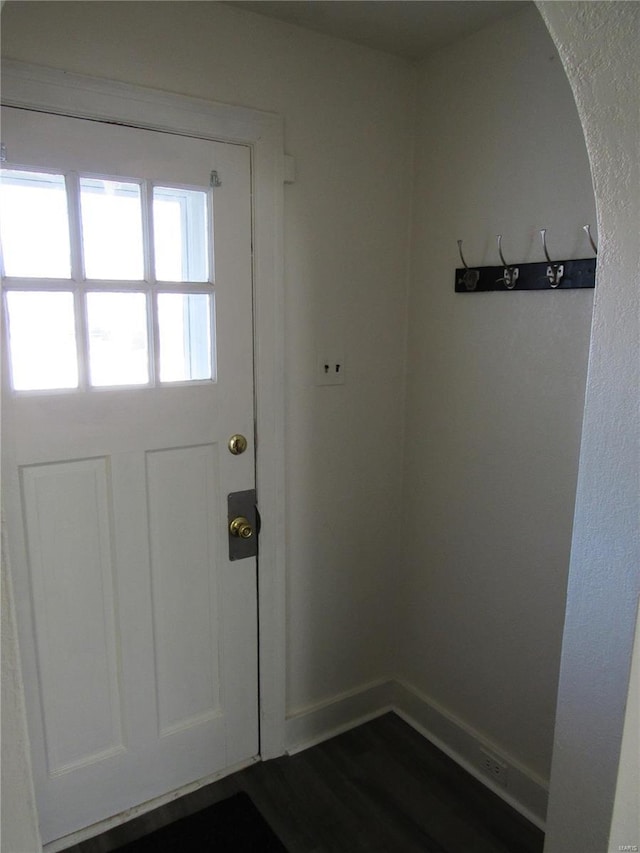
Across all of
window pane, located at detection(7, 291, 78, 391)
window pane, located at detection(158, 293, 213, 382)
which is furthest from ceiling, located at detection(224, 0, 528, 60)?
window pane, located at detection(7, 291, 78, 391)

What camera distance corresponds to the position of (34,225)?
4.95 ft

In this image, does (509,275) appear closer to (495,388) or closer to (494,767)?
(495,388)

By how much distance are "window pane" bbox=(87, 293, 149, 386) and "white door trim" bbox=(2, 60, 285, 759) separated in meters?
0.34

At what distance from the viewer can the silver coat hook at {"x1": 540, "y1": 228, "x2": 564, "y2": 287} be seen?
5.46 ft

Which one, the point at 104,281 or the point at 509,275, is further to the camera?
the point at 509,275

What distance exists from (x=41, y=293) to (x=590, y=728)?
1537 millimetres

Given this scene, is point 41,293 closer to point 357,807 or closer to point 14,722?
point 14,722

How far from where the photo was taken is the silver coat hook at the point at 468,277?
1912 mm

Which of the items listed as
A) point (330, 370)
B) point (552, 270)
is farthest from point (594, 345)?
point (330, 370)

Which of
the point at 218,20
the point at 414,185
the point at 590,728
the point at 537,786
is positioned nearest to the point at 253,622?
the point at 537,786

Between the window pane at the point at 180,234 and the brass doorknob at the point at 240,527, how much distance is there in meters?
0.73

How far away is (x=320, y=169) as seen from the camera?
1.91 meters

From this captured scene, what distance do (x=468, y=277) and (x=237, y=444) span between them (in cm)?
88

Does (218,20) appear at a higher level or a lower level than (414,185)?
higher
